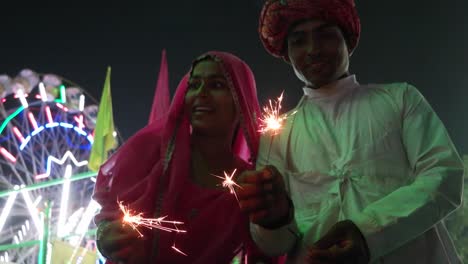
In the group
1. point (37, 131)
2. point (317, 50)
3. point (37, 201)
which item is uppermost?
point (317, 50)

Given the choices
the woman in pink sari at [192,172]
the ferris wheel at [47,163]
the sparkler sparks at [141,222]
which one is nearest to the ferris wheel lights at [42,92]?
the ferris wheel at [47,163]

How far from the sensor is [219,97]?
2230 millimetres

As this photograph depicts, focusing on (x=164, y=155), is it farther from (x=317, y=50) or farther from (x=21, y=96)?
(x=21, y=96)

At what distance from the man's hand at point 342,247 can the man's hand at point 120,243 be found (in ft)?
2.69

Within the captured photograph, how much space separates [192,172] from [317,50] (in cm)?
86

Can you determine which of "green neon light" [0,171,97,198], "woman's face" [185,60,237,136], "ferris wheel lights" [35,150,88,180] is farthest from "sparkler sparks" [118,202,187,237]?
"ferris wheel lights" [35,150,88,180]

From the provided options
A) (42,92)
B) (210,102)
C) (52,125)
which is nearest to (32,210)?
(52,125)

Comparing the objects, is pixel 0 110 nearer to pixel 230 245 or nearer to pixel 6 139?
pixel 6 139

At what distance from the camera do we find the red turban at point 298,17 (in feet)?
5.86

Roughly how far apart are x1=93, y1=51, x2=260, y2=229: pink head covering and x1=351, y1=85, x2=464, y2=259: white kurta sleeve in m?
0.83

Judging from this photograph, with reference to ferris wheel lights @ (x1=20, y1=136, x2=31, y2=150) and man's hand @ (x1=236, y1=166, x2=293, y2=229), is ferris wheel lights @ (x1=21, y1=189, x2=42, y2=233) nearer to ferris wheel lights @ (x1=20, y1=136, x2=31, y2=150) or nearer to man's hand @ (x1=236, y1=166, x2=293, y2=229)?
ferris wheel lights @ (x1=20, y1=136, x2=31, y2=150)

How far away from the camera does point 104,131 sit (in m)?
9.45

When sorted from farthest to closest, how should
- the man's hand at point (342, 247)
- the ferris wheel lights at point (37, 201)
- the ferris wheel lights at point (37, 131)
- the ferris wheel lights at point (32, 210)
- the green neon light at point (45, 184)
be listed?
the ferris wheel lights at point (37, 131)
the ferris wheel lights at point (37, 201)
the ferris wheel lights at point (32, 210)
the green neon light at point (45, 184)
the man's hand at point (342, 247)

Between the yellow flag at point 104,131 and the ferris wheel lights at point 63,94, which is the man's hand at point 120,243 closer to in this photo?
the yellow flag at point 104,131
